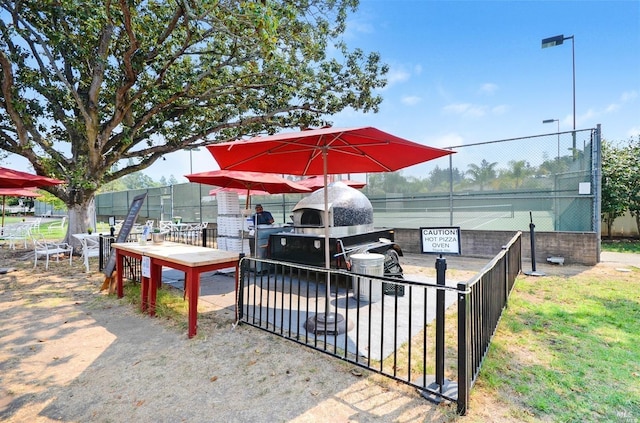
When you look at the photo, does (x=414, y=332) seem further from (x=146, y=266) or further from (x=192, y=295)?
(x=146, y=266)

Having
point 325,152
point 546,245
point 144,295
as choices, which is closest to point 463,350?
point 325,152

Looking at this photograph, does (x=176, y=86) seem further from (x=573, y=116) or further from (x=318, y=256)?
(x=573, y=116)

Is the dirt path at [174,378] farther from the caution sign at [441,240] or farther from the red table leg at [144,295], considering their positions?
the caution sign at [441,240]

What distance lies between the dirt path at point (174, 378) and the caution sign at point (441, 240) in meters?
1.27

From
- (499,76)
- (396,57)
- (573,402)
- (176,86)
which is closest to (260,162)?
(573,402)

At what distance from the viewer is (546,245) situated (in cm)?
845

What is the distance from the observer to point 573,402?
2.53m

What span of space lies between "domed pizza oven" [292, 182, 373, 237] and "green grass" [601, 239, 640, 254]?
898 centimetres

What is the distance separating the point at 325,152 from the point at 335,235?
2.76 meters

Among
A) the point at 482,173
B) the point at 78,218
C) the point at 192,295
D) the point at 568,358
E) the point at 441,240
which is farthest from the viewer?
the point at 78,218

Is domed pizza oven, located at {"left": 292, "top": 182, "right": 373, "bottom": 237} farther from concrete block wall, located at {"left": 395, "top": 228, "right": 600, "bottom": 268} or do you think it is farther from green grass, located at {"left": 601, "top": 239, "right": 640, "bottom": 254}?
green grass, located at {"left": 601, "top": 239, "right": 640, "bottom": 254}

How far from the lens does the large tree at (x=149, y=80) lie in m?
7.88

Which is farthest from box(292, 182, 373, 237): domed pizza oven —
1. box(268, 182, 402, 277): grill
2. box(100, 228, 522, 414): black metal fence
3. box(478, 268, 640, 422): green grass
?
box(478, 268, 640, 422): green grass

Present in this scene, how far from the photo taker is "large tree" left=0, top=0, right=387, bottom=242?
7.88m
